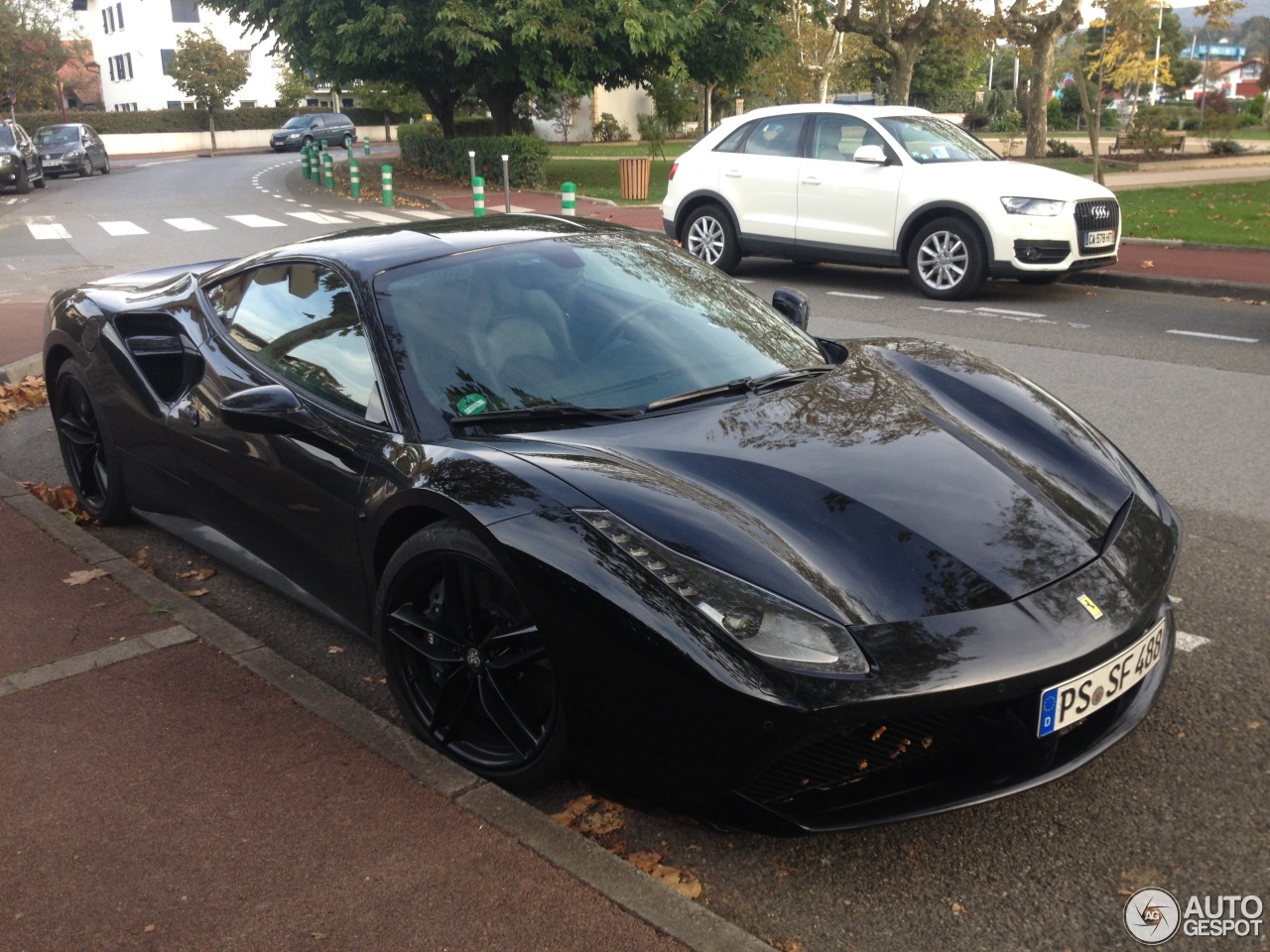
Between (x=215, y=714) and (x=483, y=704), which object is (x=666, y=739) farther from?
(x=215, y=714)

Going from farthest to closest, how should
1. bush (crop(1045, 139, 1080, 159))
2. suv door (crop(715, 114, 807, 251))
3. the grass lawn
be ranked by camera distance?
bush (crop(1045, 139, 1080, 159)) → the grass lawn → suv door (crop(715, 114, 807, 251))

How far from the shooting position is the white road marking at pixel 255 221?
19641 millimetres

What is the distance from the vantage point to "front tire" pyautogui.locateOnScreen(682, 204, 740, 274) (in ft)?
42.7

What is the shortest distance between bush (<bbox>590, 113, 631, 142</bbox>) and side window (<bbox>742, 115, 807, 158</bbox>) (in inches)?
1824

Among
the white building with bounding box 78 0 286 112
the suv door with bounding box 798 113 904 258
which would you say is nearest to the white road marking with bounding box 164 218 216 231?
the suv door with bounding box 798 113 904 258

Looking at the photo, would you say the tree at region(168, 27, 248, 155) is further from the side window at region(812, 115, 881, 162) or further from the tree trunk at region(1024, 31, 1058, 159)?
the side window at region(812, 115, 881, 162)

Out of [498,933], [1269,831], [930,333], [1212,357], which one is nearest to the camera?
[498,933]

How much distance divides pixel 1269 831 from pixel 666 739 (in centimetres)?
148

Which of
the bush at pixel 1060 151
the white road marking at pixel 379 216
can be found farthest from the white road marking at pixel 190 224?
the bush at pixel 1060 151

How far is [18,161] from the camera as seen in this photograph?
29047 millimetres

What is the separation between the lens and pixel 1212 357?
8578 mm

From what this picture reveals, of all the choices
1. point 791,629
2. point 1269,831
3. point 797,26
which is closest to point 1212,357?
point 1269,831

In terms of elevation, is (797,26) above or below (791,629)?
above

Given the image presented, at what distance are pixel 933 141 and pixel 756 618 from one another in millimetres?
10424
